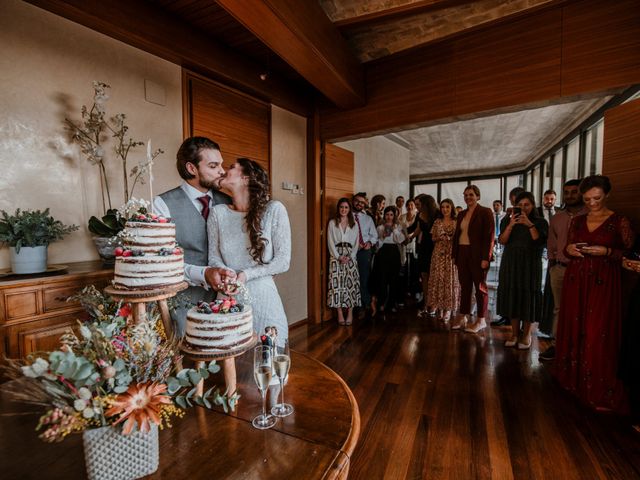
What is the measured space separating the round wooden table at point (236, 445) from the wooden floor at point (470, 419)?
1002 millimetres

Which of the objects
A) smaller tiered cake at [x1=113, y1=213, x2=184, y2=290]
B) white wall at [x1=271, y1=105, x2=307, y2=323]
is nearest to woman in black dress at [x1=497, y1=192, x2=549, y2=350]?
white wall at [x1=271, y1=105, x2=307, y2=323]

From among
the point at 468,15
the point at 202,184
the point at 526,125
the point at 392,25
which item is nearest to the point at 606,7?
the point at 468,15

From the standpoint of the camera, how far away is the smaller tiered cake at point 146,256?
0.99m

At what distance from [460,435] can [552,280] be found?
178 cm

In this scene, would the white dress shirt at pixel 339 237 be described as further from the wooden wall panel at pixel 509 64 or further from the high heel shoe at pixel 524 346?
the high heel shoe at pixel 524 346

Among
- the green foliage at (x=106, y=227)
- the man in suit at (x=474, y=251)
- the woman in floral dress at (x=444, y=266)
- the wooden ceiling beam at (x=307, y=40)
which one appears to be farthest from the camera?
the woman in floral dress at (x=444, y=266)

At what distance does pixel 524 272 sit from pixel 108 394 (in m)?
3.33

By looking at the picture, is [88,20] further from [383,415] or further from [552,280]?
[552,280]

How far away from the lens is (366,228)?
4168 millimetres

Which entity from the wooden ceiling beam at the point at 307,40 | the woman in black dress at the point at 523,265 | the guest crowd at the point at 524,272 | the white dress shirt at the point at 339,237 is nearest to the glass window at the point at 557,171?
the guest crowd at the point at 524,272

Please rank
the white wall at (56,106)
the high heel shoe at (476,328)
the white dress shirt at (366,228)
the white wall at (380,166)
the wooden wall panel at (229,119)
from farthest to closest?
the white wall at (380,166) → the white dress shirt at (366,228) → the high heel shoe at (476,328) → the wooden wall panel at (229,119) → the white wall at (56,106)

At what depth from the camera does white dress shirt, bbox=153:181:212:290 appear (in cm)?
137

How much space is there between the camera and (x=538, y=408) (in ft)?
6.97

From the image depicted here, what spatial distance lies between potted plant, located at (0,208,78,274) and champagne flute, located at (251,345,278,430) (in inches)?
58.0
